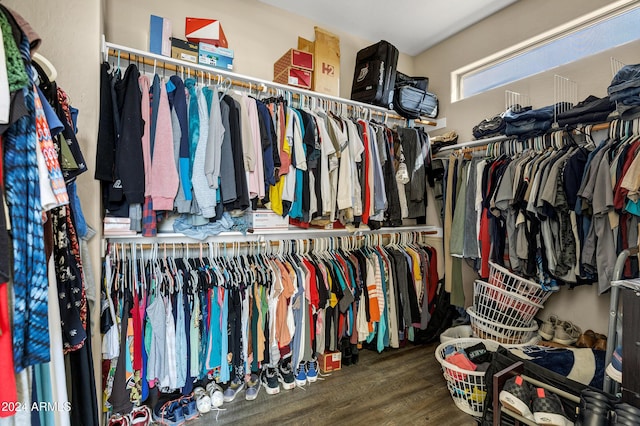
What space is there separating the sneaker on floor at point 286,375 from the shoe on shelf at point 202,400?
49 cm

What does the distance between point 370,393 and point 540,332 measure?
4.24 ft

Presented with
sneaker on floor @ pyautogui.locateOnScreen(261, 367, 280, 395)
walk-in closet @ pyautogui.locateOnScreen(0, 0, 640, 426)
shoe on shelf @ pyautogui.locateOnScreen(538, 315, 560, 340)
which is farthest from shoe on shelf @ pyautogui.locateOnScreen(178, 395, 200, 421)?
shoe on shelf @ pyautogui.locateOnScreen(538, 315, 560, 340)

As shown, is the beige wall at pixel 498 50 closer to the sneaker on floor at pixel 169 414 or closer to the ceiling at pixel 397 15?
the ceiling at pixel 397 15

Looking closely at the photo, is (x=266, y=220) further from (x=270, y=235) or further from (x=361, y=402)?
(x=361, y=402)

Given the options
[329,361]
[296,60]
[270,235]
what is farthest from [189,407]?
[296,60]

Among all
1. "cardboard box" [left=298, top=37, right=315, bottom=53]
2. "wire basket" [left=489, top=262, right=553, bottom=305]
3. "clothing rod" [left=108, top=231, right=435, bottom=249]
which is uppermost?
"cardboard box" [left=298, top=37, right=315, bottom=53]

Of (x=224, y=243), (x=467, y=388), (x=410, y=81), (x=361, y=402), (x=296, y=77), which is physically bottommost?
(x=361, y=402)

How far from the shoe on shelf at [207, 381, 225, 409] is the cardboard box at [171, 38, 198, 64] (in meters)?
2.12

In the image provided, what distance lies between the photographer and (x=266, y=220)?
231 centimetres

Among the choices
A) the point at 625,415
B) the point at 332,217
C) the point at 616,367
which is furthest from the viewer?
the point at 332,217

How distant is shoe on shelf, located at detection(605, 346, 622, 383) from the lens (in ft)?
3.93

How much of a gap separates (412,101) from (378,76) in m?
0.48

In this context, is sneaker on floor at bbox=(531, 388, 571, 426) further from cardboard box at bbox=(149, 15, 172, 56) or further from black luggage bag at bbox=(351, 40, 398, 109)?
cardboard box at bbox=(149, 15, 172, 56)

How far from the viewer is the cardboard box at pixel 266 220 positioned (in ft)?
7.39
